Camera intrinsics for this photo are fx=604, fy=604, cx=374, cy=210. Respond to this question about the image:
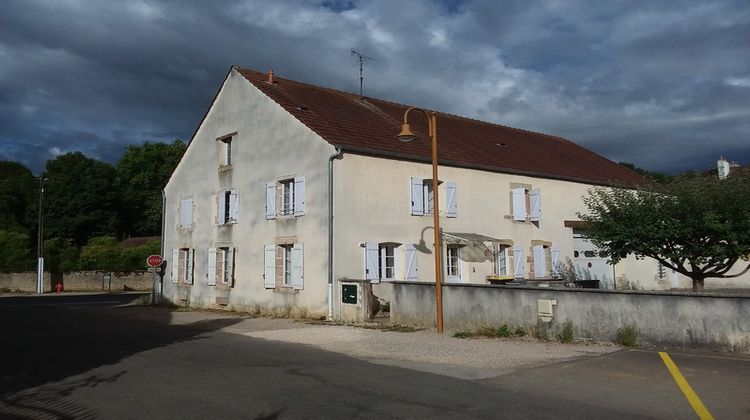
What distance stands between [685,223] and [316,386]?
10.1m

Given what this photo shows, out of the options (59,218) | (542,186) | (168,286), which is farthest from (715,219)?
(59,218)

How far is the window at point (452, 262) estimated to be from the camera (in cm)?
1952

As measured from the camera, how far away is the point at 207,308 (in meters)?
21.9

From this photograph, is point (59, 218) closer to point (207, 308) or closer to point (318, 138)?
point (207, 308)

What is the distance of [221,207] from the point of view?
71.9 ft

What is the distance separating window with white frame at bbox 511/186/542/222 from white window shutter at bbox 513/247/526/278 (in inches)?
45.5

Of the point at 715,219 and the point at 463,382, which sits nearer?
the point at 463,382

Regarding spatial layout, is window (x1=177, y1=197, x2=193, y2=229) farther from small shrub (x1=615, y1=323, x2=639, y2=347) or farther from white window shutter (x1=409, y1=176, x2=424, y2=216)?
small shrub (x1=615, y1=323, x2=639, y2=347)

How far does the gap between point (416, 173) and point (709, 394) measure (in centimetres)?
1276

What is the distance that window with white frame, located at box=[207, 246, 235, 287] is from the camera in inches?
839

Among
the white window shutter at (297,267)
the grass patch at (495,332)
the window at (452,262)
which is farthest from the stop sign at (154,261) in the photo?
the grass patch at (495,332)

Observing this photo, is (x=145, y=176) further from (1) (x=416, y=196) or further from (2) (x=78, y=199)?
(1) (x=416, y=196)

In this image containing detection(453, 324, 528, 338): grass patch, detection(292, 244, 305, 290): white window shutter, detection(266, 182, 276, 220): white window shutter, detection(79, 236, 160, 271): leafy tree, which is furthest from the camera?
detection(79, 236, 160, 271): leafy tree

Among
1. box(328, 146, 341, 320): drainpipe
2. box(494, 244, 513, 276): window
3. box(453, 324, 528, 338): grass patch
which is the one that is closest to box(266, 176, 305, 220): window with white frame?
box(328, 146, 341, 320): drainpipe
